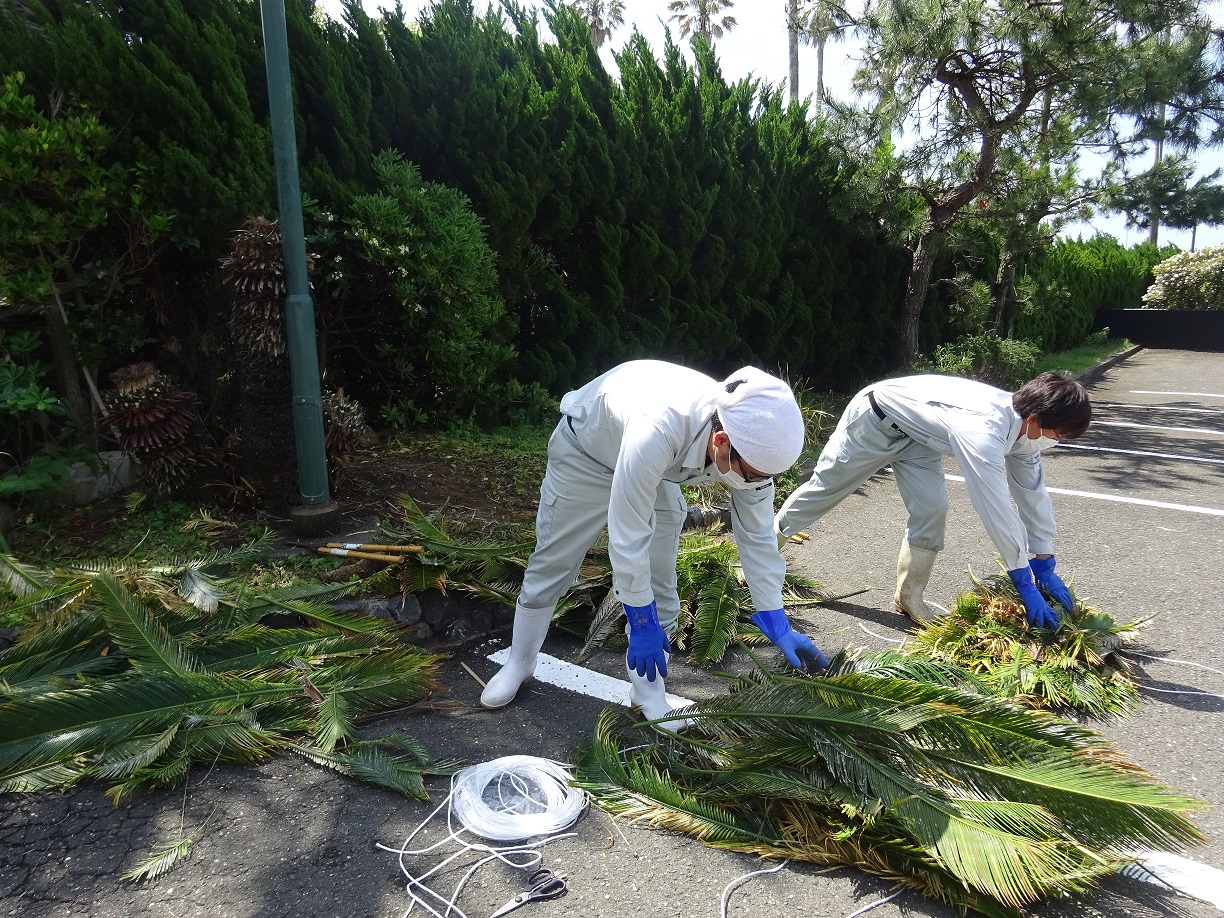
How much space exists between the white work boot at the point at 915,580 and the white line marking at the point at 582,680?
1.55 m

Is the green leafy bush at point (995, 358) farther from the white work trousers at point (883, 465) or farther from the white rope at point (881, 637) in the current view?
the white rope at point (881, 637)

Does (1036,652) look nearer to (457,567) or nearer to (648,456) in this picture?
(648,456)

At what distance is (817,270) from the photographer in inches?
432

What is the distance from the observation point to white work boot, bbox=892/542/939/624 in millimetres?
4418

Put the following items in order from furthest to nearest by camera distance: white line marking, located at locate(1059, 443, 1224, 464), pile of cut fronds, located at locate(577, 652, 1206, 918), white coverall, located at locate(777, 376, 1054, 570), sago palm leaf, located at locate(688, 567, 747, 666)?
white line marking, located at locate(1059, 443, 1224, 464), sago palm leaf, located at locate(688, 567, 747, 666), white coverall, located at locate(777, 376, 1054, 570), pile of cut fronds, located at locate(577, 652, 1206, 918)

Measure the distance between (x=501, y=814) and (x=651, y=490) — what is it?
118 centimetres

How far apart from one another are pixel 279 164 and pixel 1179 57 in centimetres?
979

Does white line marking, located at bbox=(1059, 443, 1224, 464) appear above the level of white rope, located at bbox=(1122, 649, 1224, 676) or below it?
above

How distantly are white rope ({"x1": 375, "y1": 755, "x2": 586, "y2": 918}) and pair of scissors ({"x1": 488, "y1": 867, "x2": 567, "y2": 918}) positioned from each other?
0.20 feet

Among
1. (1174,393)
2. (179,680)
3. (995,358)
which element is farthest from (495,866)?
(1174,393)

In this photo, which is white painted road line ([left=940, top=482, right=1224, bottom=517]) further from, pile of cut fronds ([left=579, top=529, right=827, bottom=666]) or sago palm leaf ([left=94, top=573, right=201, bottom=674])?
sago palm leaf ([left=94, top=573, right=201, bottom=674])

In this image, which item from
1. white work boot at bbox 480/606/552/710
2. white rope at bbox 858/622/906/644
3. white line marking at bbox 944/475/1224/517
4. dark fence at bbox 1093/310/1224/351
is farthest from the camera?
dark fence at bbox 1093/310/1224/351

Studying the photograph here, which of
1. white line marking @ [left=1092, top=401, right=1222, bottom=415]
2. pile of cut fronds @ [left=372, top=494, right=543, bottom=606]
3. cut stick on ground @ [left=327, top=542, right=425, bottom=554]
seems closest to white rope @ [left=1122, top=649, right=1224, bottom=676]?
pile of cut fronds @ [left=372, top=494, right=543, bottom=606]

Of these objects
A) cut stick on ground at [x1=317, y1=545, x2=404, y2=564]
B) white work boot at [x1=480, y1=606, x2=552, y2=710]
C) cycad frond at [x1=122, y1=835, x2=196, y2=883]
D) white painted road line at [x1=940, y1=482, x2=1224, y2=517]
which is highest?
cut stick on ground at [x1=317, y1=545, x2=404, y2=564]
